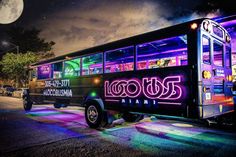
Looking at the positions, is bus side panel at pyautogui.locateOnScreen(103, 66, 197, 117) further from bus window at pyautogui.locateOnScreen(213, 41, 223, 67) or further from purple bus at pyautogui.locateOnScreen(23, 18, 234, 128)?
bus window at pyautogui.locateOnScreen(213, 41, 223, 67)

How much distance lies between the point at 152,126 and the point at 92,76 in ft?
9.16

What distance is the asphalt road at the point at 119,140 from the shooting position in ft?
15.0

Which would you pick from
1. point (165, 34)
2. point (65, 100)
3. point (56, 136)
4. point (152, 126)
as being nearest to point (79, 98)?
point (65, 100)

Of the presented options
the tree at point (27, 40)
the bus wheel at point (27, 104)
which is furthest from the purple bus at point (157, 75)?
the tree at point (27, 40)

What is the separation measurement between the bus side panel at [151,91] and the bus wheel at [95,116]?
0.36 metres

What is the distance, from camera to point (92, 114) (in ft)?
23.8

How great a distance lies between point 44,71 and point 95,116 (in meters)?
4.69

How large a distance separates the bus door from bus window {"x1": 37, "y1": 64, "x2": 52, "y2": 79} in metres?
7.14

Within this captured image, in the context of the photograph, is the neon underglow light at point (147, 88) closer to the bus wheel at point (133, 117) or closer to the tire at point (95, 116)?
the tire at point (95, 116)

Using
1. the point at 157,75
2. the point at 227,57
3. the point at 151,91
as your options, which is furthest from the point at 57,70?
the point at 227,57

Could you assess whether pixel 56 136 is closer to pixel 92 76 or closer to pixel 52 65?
pixel 92 76

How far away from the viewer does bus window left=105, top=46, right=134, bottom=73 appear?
6.23 metres

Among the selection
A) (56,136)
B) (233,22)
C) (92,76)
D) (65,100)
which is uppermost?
(233,22)

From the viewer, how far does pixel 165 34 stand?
5.26 metres
